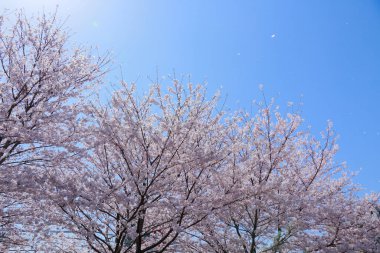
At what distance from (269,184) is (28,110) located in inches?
239

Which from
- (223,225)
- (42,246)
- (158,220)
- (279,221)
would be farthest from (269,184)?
(42,246)

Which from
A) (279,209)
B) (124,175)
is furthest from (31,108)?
(279,209)

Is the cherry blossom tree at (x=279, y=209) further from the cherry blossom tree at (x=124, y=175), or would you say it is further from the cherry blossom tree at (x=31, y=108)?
the cherry blossom tree at (x=31, y=108)

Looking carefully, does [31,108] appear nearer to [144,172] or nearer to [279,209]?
[144,172]

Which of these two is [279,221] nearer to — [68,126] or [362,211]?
[362,211]

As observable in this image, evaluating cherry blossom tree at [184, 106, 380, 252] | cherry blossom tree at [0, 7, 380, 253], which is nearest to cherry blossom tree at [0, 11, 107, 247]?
cherry blossom tree at [0, 7, 380, 253]

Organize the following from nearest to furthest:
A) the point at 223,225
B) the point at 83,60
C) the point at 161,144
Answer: the point at 161,144
the point at 83,60
the point at 223,225

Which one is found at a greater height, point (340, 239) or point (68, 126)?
point (68, 126)

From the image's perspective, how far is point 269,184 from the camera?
8211mm

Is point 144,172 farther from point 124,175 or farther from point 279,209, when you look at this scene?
point 279,209

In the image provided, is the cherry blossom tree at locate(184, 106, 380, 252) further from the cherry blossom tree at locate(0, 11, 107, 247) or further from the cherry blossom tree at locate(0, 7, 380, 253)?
the cherry blossom tree at locate(0, 11, 107, 247)

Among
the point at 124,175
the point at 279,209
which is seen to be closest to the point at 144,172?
the point at 124,175

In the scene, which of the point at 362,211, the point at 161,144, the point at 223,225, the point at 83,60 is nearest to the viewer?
the point at 161,144

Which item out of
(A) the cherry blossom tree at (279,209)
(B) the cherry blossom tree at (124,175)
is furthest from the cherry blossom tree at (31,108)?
(A) the cherry blossom tree at (279,209)
